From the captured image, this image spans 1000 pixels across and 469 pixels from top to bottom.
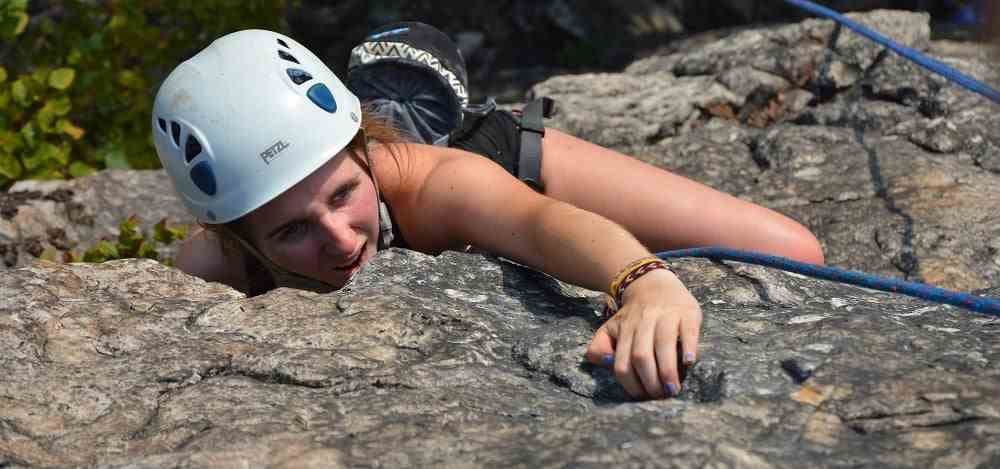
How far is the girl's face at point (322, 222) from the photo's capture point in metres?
2.98

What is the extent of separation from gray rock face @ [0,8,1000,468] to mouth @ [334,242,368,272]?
0.33m

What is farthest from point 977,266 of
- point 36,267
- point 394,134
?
point 36,267

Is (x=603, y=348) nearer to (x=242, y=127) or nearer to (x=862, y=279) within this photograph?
(x=862, y=279)

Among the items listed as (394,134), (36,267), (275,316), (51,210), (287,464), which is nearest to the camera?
(287,464)

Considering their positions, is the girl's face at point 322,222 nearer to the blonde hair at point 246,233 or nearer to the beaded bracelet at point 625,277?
the blonde hair at point 246,233

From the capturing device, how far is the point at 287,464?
187 cm

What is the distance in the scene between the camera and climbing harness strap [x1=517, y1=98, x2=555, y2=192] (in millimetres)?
3670

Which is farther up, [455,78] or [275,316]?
[455,78]

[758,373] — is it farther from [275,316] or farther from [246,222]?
[246,222]

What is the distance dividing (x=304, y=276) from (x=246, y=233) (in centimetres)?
19

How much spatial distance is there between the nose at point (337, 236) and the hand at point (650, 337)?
0.88 meters

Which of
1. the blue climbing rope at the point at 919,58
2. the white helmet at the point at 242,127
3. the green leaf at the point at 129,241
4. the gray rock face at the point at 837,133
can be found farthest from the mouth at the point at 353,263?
the blue climbing rope at the point at 919,58

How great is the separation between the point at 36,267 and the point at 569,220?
1.21 meters

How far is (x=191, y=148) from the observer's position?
2.98 metres
